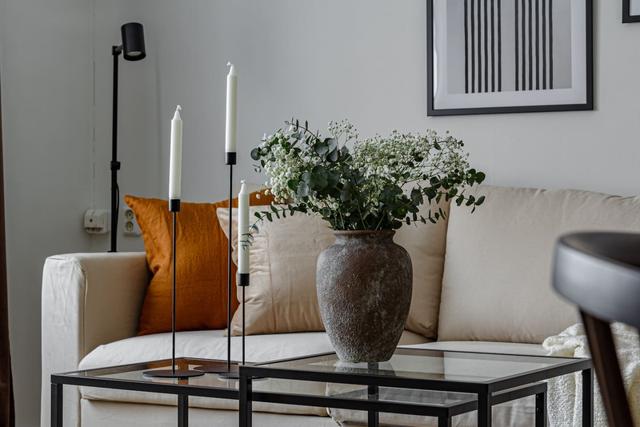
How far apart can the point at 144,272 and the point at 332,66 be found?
1.08 m

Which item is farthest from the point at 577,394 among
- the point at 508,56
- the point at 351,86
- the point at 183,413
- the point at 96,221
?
the point at 96,221

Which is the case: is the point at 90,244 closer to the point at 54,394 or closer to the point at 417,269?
the point at 417,269

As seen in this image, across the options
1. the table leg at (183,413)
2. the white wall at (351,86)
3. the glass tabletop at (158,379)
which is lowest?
the table leg at (183,413)

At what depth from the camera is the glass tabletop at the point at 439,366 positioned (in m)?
1.65

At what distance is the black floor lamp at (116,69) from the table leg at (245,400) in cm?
214

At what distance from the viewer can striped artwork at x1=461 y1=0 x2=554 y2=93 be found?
10.9ft

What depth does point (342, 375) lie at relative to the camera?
1.66 m

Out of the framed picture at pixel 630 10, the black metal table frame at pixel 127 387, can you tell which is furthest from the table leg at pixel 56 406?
the framed picture at pixel 630 10

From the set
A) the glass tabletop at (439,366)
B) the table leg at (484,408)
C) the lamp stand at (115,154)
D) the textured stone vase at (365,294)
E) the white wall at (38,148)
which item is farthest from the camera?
the lamp stand at (115,154)

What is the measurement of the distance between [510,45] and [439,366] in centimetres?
187

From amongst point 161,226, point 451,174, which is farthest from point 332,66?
point 451,174

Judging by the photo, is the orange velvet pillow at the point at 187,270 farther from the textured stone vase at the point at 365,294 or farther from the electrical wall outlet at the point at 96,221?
the textured stone vase at the point at 365,294

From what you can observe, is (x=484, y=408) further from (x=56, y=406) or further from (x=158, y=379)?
(x=56, y=406)

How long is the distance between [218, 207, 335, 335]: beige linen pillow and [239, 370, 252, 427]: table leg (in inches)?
48.3
